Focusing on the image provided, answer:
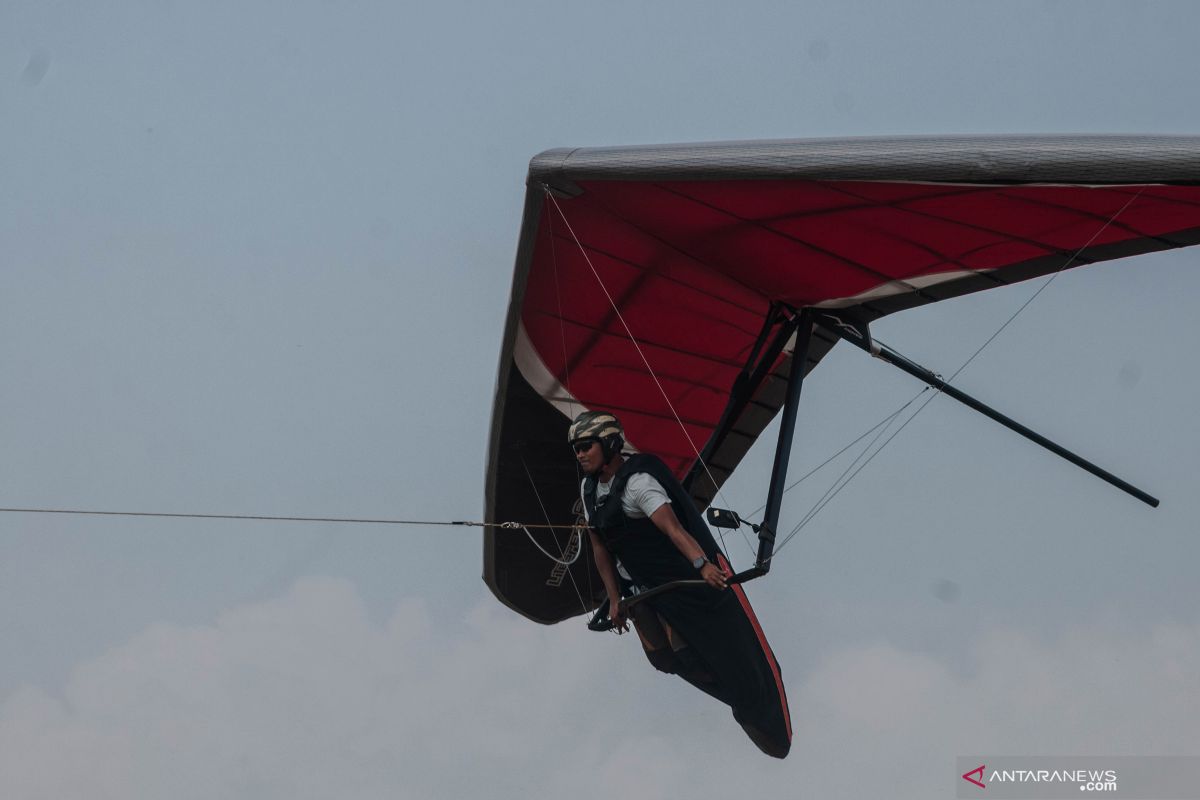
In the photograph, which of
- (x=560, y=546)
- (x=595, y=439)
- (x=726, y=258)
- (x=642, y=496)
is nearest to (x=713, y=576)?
(x=642, y=496)

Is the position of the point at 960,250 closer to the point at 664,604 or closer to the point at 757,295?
the point at 757,295

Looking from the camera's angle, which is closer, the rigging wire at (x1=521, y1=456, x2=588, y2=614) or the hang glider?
the hang glider

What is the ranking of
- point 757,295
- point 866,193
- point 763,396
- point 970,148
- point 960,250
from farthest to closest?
point 763,396
point 757,295
point 960,250
point 866,193
point 970,148

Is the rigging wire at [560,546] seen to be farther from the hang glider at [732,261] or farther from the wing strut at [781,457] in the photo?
the wing strut at [781,457]

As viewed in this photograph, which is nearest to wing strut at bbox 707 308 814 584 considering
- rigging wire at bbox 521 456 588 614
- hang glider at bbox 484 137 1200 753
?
hang glider at bbox 484 137 1200 753

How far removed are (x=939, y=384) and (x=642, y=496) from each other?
3.03 meters

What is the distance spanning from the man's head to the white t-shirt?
167mm

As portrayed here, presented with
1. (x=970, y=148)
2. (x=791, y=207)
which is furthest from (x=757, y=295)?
(x=970, y=148)

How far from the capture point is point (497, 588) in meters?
12.3

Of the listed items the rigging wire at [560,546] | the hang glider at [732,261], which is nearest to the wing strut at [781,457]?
the hang glider at [732,261]

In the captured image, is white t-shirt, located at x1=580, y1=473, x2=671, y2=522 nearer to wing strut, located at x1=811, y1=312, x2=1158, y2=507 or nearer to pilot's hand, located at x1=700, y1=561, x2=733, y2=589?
pilot's hand, located at x1=700, y1=561, x2=733, y2=589

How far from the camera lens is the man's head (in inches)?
341

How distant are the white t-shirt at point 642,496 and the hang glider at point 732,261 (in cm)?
79

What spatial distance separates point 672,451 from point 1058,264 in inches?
138
